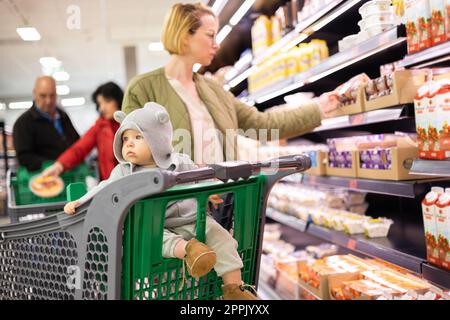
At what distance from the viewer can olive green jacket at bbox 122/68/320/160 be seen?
173cm

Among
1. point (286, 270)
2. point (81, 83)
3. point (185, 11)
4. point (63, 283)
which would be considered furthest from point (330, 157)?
point (81, 83)

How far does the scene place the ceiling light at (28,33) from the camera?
2144 mm

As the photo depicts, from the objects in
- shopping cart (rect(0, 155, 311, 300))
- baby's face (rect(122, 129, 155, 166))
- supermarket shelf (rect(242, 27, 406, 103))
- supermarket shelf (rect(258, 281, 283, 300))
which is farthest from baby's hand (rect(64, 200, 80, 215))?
supermarket shelf (rect(258, 281, 283, 300))

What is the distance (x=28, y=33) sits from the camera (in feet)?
7.39

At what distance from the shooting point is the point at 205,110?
180 cm

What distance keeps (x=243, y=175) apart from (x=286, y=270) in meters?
2.38

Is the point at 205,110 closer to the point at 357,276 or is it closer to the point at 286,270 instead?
the point at 357,276

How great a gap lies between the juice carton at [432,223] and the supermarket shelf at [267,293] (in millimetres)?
1624

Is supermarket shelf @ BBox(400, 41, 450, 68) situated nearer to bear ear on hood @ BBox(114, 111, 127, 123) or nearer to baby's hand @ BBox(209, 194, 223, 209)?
baby's hand @ BBox(209, 194, 223, 209)

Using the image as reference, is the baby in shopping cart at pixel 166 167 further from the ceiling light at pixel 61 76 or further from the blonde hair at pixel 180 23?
the ceiling light at pixel 61 76

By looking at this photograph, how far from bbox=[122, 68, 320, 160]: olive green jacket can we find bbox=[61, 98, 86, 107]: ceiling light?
10.3 m

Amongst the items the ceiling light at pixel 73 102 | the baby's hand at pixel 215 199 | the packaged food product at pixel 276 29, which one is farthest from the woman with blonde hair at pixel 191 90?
the ceiling light at pixel 73 102

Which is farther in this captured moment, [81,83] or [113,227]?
[81,83]
